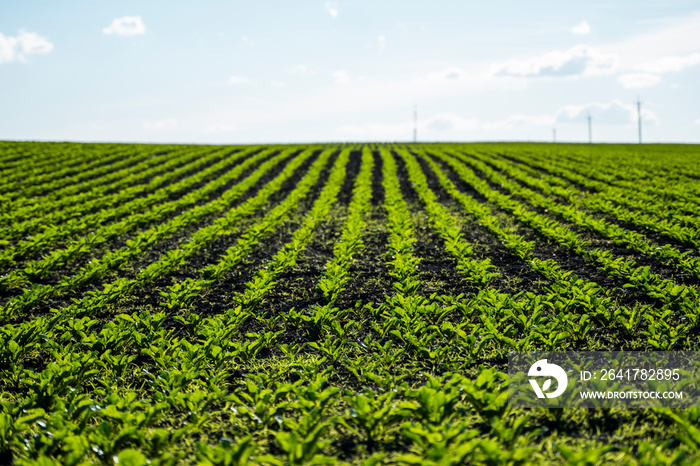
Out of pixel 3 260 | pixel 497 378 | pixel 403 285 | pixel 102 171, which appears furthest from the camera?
pixel 102 171

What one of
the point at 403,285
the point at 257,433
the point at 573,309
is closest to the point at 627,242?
the point at 573,309

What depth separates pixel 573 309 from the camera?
6121 millimetres

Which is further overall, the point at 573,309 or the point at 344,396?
the point at 573,309

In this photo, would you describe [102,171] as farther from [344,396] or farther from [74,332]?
[344,396]

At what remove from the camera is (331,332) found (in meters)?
5.90

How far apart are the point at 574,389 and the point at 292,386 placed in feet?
8.54

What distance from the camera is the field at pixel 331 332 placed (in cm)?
354

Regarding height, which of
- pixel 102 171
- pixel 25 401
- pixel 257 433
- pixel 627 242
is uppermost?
pixel 102 171

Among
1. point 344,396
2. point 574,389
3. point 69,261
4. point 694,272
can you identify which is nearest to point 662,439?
point 574,389

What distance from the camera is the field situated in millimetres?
3539

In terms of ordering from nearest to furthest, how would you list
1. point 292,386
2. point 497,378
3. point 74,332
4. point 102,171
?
point 292,386
point 497,378
point 74,332
point 102,171

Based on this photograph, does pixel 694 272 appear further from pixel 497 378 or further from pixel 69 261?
pixel 69 261

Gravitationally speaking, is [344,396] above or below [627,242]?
below

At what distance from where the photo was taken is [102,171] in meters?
23.5
